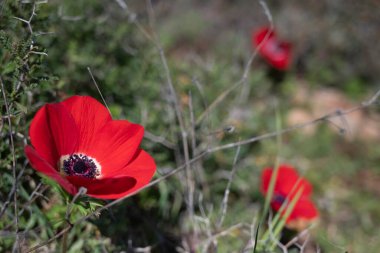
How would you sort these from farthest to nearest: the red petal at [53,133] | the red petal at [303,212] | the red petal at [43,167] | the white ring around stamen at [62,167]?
the red petal at [303,212] < the white ring around stamen at [62,167] < the red petal at [53,133] < the red petal at [43,167]

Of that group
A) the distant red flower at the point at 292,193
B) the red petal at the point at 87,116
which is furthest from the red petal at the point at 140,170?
the distant red flower at the point at 292,193

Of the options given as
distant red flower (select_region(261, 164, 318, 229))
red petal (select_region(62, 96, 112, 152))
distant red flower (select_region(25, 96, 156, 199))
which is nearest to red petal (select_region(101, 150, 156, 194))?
distant red flower (select_region(25, 96, 156, 199))

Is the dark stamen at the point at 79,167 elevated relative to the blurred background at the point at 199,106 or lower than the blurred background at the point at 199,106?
elevated

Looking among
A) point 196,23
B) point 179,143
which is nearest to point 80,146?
point 179,143

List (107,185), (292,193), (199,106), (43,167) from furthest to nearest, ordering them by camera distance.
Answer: (199,106) → (292,193) → (107,185) → (43,167)

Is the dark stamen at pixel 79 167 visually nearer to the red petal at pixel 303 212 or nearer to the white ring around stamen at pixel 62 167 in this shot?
the white ring around stamen at pixel 62 167

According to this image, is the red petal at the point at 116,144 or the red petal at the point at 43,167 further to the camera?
the red petal at the point at 116,144

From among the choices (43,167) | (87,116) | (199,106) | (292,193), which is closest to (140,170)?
(87,116)

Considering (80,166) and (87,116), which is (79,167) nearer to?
(80,166)
